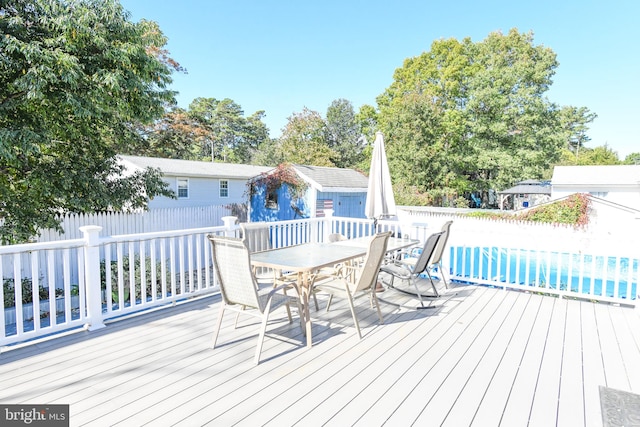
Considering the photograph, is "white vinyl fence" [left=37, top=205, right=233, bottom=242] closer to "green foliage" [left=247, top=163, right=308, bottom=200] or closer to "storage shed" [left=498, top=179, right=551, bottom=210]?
"green foliage" [left=247, top=163, right=308, bottom=200]

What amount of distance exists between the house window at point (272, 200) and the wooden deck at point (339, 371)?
1076 cm

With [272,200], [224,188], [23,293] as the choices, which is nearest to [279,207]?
[272,200]

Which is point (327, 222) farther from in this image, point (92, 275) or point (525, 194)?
point (525, 194)

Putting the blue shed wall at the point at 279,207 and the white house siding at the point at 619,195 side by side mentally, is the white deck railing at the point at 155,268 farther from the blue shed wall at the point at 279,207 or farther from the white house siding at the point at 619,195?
the white house siding at the point at 619,195

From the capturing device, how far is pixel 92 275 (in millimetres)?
3477

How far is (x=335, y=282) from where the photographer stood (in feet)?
12.3

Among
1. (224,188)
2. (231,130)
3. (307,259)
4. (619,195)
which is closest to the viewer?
(307,259)

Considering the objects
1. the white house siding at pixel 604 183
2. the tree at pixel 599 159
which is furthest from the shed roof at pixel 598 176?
the tree at pixel 599 159

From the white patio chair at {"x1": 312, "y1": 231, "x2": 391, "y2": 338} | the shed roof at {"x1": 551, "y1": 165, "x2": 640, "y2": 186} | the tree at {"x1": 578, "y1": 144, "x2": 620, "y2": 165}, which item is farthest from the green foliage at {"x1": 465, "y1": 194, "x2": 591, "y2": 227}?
the tree at {"x1": 578, "y1": 144, "x2": 620, "y2": 165}

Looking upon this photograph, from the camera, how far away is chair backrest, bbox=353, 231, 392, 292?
339 centimetres

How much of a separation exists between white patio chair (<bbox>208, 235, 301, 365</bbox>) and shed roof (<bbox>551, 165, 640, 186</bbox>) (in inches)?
868

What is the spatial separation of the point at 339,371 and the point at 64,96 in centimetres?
667

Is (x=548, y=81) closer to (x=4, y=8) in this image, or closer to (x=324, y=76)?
(x=324, y=76)

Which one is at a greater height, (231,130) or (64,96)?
(231,130)
